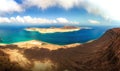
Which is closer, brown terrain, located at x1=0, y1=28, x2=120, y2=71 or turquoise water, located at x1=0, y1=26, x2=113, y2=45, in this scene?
brown terrain, located at x1=0, y1=28, x2=120, y2=71

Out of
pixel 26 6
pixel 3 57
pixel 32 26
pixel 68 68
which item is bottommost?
pixel 68 68

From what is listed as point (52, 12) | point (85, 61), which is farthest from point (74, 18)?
point (85, 61)

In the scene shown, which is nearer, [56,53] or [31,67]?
[31,67]

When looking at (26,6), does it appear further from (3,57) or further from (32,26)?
(3,57)

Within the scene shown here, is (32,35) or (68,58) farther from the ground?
(32,35)

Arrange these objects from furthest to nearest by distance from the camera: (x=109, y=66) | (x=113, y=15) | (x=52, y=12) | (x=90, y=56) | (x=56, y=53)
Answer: (x=52, y=12)
(x=113, y=15)
(x=56, y=53)
(x=90, y=56)
(x=109, y=66)

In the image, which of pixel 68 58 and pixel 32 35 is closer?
pixel 68 58

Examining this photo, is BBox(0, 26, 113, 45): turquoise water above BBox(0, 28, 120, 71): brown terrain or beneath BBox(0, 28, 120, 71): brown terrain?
above

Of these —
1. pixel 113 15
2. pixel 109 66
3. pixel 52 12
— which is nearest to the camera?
pixel 109 66
